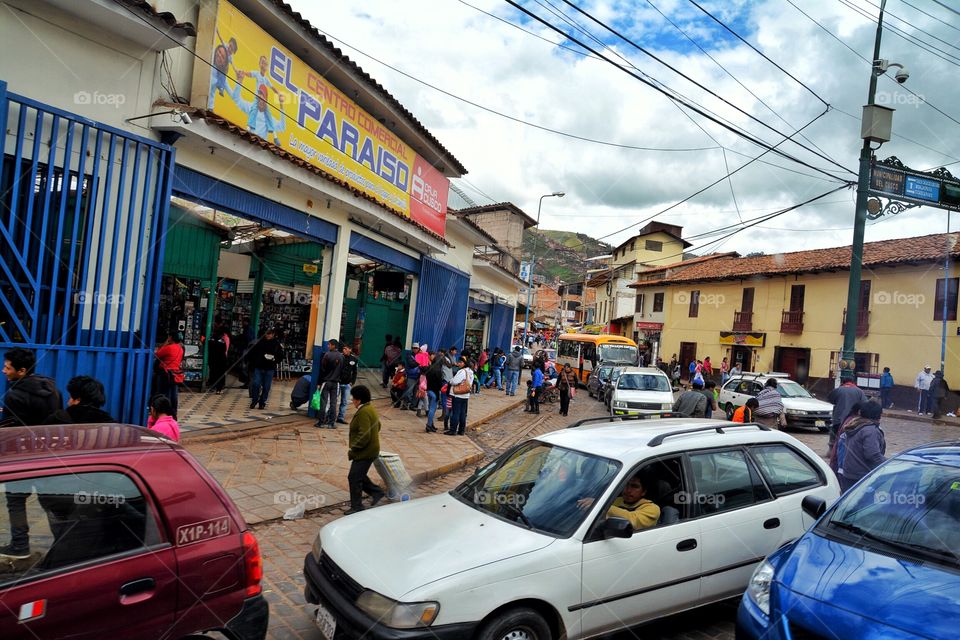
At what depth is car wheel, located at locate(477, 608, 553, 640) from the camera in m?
3.19

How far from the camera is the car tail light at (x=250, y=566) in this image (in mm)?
3008

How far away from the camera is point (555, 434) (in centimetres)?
482

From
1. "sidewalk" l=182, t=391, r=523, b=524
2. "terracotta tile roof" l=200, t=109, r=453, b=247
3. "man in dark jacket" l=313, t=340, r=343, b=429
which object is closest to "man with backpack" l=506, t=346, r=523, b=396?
"sidewalk" l=182, t=391, r=523, b=524

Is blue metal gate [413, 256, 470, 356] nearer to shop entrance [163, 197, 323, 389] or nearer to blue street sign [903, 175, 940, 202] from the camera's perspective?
shop entrance [163, 197, 323, 389]

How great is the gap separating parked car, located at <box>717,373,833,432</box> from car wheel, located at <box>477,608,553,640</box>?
506 inches

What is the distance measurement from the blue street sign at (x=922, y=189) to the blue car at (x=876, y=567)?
1028cm

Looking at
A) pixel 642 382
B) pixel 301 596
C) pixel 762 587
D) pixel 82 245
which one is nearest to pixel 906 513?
pixel 762 587

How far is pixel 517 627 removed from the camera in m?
3.30

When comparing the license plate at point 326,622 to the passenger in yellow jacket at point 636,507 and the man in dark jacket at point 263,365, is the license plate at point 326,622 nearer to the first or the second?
the passenger in yellow jacket at point 636,507

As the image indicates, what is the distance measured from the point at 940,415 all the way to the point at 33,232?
26.9m

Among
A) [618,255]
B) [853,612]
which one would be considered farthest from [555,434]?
[618,255]

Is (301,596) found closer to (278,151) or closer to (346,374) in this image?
(278,151)

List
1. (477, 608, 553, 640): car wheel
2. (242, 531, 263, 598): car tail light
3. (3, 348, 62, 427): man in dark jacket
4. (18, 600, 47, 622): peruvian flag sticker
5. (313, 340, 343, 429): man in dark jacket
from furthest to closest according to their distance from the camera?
(313, 340, 343, 429): man in dark jacket, (3, 348, 62, 427): man in dark jacket, (477, 608, 553, 640): car wheel, (242, 531, 263, 598): car tail light, (18, 600, 47, 622): peruvian flag sticker

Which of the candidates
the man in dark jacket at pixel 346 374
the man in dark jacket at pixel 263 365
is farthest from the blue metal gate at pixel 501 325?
the man in dark jacket at pixel 263 365
